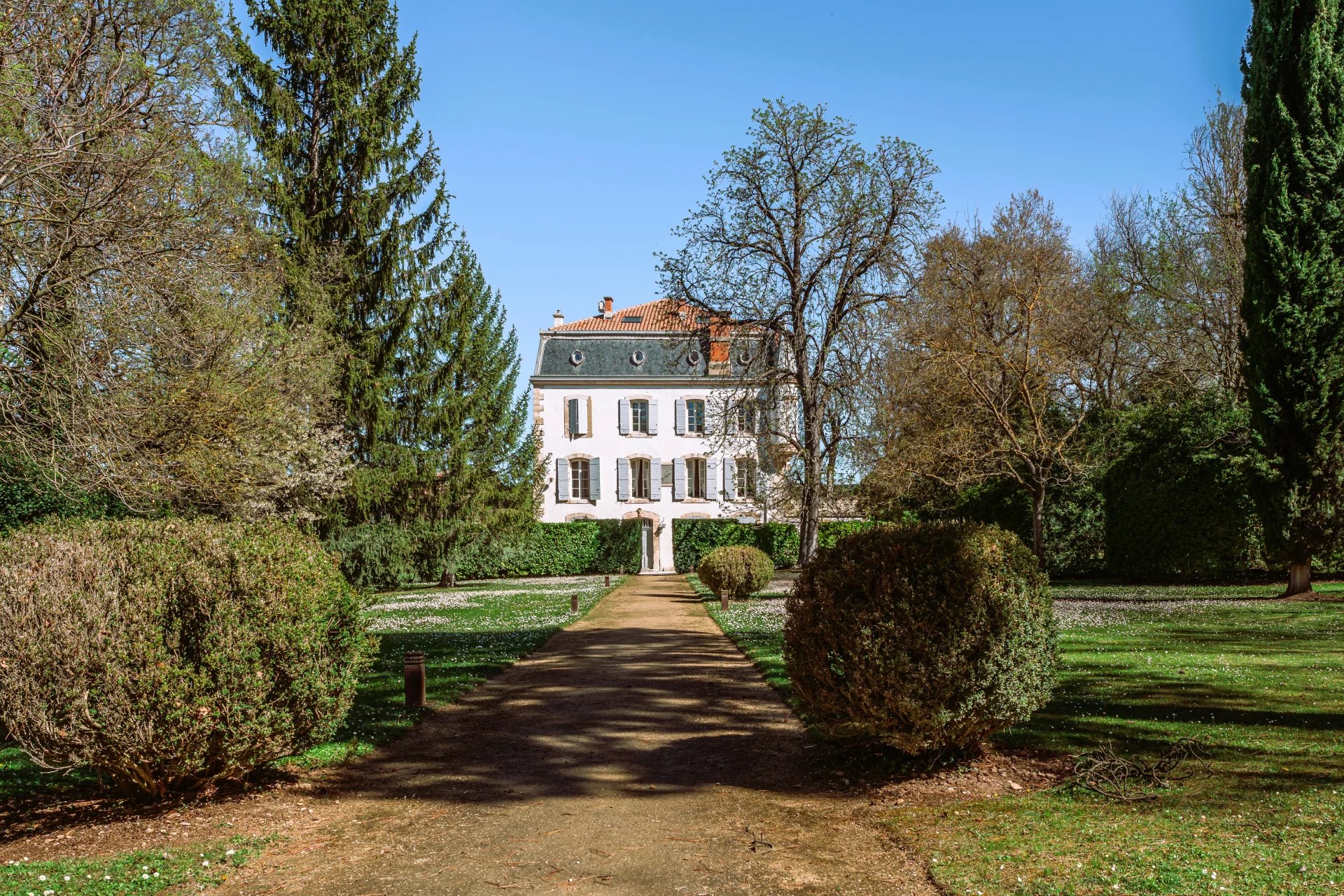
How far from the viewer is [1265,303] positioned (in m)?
17.0

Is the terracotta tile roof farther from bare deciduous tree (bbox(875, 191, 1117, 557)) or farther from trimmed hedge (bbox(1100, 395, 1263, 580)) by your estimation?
trimmed hedge (bbox(1100, 395, 1263, 580))

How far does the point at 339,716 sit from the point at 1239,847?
5445 millimetres

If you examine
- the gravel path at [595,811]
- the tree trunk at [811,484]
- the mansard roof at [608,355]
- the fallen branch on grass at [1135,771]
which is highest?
the mansard roof at [608,355]

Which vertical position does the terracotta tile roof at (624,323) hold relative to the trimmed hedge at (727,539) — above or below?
above

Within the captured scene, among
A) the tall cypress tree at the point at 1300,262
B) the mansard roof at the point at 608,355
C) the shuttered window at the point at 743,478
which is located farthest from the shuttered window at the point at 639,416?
the tall cypress tree at the point at 1300,262

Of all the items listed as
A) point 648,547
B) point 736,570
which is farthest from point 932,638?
point 648,547

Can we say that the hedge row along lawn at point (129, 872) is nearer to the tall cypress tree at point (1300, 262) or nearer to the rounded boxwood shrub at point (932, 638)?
the rounded boxwood shrub at point (932, 638)

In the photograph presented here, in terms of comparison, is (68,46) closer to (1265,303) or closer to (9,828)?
(9,828)

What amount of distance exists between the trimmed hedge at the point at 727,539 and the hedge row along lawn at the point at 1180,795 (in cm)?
2354

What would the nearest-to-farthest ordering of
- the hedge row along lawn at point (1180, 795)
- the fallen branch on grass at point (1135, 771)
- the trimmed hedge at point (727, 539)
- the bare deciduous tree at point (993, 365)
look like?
the hedge row along lawn at point (1180, 795)
the fallen branch on grass at point (1135, 771)
the bare deciduous tree at point (993, 365)
the trimmed hedge at point (727, 539)

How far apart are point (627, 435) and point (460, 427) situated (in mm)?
14800

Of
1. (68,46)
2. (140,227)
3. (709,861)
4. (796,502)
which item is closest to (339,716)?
(709,861)

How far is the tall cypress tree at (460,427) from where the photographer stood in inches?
1090

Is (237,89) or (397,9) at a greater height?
(397,9)
